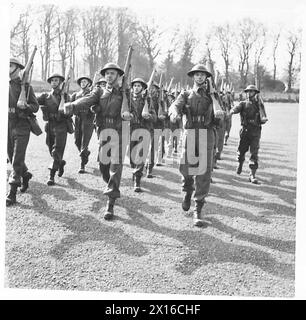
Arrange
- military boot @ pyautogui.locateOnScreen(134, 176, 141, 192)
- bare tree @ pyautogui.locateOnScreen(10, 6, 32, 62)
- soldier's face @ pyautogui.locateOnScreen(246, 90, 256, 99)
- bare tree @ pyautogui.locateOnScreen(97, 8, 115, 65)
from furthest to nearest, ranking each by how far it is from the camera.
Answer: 1. soldier's face @ pyautogui.locateOnScreen(246, 90, 256, 99)
2. military boot @ pyautogui.locateOnScreen(134, 176, 141, 192)
3. bare tree @ pyautogui.locateOnScreen(97, 8, 115, 65)
4. bare tree @ pyautogui.locateOnScreen(10, 6, 32, 62)

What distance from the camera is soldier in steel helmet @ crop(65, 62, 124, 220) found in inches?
230


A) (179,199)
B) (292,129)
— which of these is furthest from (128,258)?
(292,129)

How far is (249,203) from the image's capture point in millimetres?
7066

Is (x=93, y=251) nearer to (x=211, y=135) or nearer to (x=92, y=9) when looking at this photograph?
(x=211, y=135)

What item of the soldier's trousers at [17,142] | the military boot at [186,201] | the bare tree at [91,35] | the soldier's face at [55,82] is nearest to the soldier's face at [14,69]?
the soldier's trousers at [17,142]

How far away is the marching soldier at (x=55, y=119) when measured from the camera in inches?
288

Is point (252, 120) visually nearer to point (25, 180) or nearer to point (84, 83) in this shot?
point (84, 83)

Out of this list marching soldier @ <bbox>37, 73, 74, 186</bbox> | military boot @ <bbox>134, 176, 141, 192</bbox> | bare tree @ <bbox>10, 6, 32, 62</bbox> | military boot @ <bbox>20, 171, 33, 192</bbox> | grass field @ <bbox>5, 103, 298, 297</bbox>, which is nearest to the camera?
grass field @ <bbox>5, 103, 298, 297</bbox>

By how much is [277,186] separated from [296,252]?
13.1 ft

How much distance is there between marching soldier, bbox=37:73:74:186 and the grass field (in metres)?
0.51

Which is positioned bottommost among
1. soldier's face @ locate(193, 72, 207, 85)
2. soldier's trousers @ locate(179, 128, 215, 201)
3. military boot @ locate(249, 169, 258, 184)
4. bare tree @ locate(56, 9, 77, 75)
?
military boot @ locate(249, 169, 258, 184)

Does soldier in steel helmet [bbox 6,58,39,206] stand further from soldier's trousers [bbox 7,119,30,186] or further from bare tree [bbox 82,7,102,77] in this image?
bare tree [bbox 82,7,102,77]

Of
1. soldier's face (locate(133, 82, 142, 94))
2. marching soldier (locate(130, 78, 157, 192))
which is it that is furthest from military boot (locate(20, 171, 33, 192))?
soldier's face (locate(133, 82, 142, 94))

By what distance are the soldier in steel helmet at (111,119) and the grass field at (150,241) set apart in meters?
0.45
